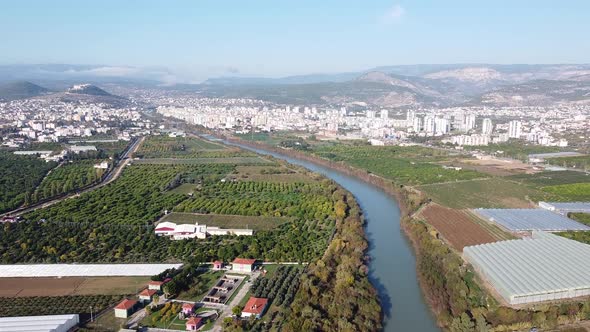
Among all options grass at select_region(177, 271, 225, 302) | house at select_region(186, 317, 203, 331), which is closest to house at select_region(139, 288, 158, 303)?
grass at select_region(177, 271, 225, 302)

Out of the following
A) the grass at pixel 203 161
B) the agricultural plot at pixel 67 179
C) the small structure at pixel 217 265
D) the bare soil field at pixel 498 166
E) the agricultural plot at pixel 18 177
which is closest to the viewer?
the small structure at pixel 217 265

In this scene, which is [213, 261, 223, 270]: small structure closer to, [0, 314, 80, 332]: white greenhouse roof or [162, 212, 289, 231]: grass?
[162, 212, 289, 231]: grass

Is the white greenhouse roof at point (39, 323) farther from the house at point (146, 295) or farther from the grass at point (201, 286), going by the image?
the grass at point (201, 286)

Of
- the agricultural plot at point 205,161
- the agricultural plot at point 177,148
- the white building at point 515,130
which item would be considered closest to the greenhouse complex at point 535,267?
the agricultural plot at point 205,161

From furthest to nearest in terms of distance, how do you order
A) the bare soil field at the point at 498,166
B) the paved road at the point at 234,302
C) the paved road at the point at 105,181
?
the bare soil field at the point at 498,166 → the paved road at the point at 105,181 → the paved road at the point at 234,302

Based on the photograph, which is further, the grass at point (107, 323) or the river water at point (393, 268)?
the river water at point (393, 268)

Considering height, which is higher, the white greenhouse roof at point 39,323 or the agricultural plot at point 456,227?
the white greenhouse roof at point 39,323
